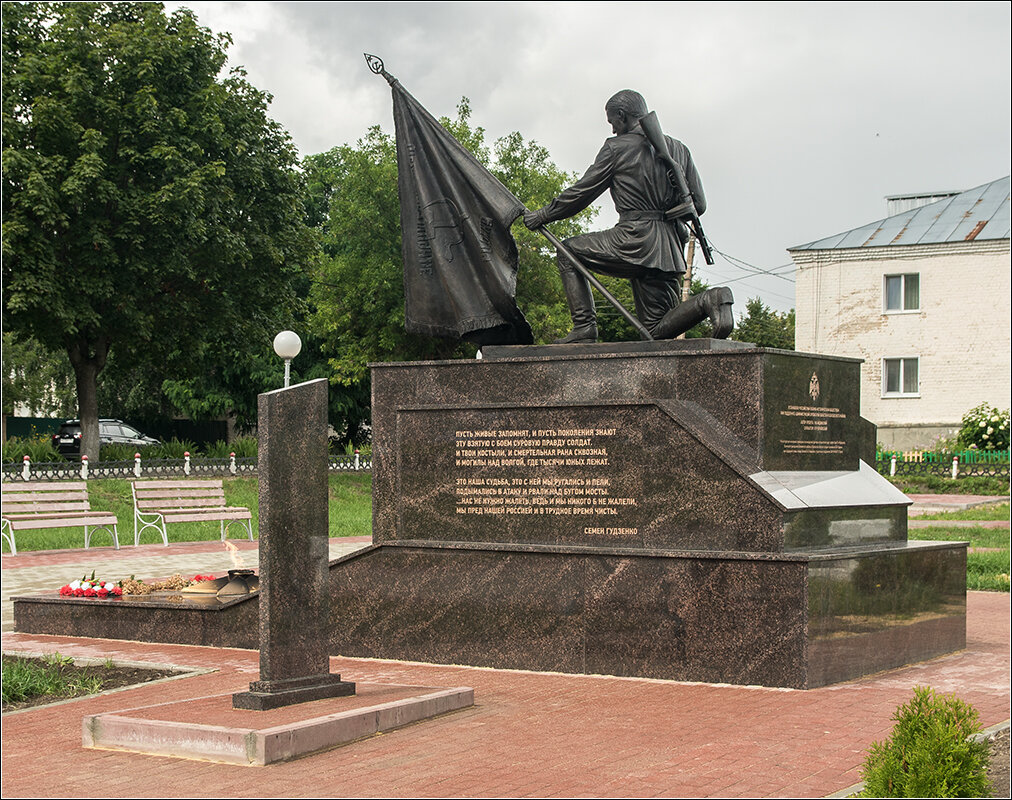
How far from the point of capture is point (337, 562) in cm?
984

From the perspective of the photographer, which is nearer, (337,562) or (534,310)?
(337,562)

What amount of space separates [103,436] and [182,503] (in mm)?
25836

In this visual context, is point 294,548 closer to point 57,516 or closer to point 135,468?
point 57,516

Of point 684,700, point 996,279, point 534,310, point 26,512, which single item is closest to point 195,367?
point 534,310

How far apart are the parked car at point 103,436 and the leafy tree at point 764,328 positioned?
3007 centimetres

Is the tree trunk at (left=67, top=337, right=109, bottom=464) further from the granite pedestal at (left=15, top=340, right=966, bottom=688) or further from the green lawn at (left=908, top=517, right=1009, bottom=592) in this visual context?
the granite pedestal at (left=15, top=340, right=966, bottom=688)

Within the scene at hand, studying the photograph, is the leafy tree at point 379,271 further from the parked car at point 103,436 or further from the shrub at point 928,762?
the shrub at point 928,762

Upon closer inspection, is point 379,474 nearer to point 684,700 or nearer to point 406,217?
point 406,217

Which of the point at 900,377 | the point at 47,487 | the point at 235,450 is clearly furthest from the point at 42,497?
the point at 900,377

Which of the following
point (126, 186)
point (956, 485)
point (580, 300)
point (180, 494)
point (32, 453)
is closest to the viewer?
point (580, 300)

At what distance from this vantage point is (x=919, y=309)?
142 feet

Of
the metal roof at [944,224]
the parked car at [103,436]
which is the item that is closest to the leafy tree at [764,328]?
the metal roof at [944,224]

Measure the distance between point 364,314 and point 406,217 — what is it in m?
33.2

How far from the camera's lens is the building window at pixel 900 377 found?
43.6 metres
